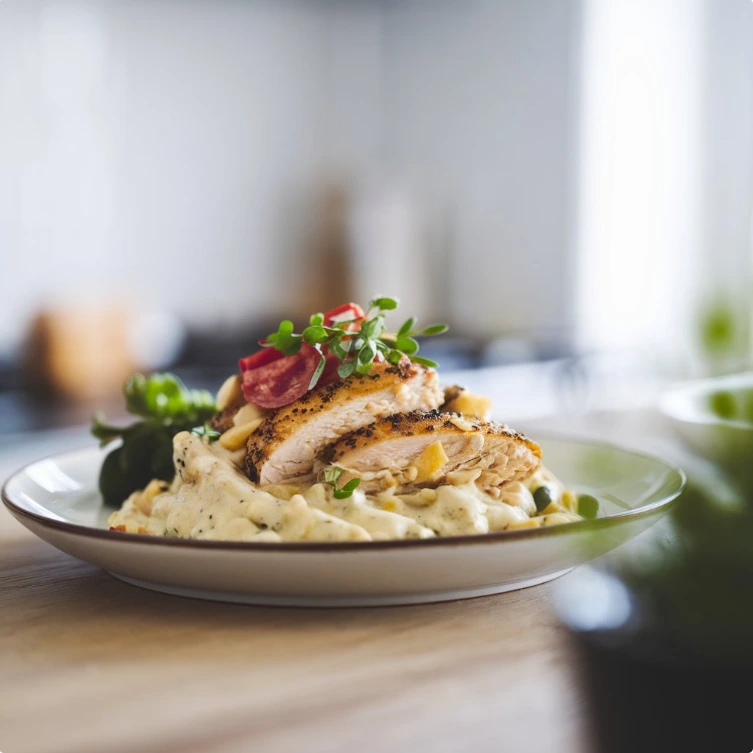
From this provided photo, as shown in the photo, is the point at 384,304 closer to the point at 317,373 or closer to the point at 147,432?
the point at 317,373

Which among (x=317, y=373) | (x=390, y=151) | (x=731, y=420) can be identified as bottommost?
(x=317, y=373)

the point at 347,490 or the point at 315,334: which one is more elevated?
the point at 315,334

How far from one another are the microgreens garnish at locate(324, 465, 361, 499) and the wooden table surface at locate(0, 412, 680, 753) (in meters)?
0.18

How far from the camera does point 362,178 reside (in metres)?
6.83

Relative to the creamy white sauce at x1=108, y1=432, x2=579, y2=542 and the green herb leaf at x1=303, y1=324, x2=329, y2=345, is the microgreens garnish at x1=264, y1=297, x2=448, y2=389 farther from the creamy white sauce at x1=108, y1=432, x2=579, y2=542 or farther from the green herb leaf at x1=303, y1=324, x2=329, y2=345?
the creamy white sauce at x1=108, y1=432, x2=579, y2=542

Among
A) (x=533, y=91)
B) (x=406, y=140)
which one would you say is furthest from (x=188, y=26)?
(x=533, y=91)

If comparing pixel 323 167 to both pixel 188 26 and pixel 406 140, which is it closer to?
pixel 406 140

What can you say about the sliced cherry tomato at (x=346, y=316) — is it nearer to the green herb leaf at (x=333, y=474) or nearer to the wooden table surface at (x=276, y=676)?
the green herb leaf at (x=333, y=474)

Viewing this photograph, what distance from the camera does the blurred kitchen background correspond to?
518 cm

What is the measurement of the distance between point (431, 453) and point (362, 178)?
19.2 feet

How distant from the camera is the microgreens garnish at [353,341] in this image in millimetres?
1272

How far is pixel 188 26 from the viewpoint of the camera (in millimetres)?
5730

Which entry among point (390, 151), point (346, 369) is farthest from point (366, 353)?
point (390, 151)

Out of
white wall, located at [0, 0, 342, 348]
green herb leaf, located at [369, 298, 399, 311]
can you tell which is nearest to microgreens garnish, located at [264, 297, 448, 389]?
green herb leaf, located at [369, 298, 399, 311]
